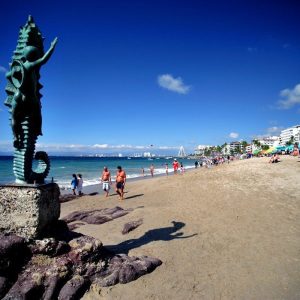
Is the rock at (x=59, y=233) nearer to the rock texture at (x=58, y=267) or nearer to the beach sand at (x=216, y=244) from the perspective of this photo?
the rock texture at (x=58, y=267)

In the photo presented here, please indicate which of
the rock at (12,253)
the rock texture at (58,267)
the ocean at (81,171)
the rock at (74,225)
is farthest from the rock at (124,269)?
the rock at (74,225)

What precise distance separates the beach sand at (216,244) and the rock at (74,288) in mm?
149

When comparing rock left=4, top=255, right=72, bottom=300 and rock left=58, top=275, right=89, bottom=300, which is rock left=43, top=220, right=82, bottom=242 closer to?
rock left=4, top=255, right=72, bottom=300

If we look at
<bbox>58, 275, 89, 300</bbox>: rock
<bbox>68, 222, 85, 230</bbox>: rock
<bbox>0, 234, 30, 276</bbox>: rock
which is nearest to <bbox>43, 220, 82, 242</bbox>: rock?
<bbox>0, 234, 30, 276</bbox>: rock

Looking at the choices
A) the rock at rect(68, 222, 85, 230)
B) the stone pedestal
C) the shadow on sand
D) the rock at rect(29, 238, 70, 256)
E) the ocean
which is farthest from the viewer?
the ocean

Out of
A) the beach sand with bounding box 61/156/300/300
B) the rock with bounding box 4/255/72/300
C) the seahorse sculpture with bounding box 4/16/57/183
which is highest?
the seahorse sculpture with bounding box 4/16/57/183

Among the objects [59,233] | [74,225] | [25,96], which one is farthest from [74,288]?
[74,225]

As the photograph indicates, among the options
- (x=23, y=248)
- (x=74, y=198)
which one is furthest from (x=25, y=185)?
(x=74, y=198)

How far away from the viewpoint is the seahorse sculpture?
5.75 meters

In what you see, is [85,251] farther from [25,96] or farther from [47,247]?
[25,96]

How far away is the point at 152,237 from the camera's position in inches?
328

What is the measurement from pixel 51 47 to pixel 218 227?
23.6 ft

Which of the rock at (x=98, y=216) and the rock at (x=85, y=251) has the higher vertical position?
the rock at (x=85, y=251)

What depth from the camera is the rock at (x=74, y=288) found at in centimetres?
489
